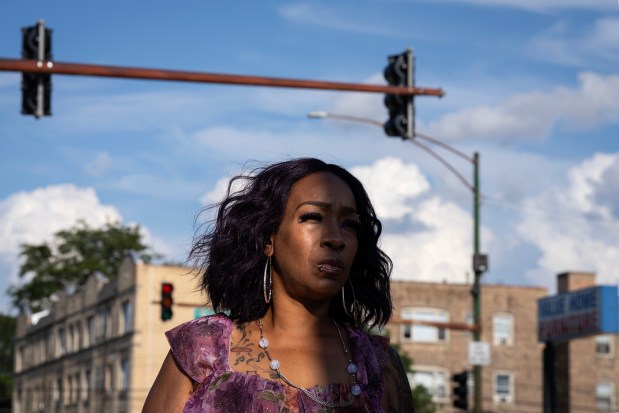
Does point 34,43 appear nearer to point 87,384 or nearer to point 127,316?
point 127,316

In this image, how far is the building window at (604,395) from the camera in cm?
6481

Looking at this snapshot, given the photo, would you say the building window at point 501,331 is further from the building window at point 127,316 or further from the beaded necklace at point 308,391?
the beaded necklace at point 308,391

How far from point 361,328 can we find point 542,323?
1861 inches

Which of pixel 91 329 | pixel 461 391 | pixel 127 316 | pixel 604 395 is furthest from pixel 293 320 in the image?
pixel 91 329

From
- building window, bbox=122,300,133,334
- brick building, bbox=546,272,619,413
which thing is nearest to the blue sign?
brick building, bbox=546,272,619,413

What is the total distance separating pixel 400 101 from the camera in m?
16.9

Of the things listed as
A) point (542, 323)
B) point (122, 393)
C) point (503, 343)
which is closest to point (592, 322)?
point (542, 323)

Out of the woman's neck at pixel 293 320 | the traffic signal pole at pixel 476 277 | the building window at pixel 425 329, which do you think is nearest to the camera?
the woman's neck at pixel 293 320

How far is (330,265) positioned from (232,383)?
1.61 ft

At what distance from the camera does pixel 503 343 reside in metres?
65.4

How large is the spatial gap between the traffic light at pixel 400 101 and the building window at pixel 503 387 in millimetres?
49175

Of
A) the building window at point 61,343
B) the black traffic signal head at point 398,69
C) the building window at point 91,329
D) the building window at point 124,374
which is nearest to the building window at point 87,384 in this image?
the building window at point 91,329

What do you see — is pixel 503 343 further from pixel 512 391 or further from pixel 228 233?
pixel 228 233

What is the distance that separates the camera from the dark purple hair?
14.5 ft
